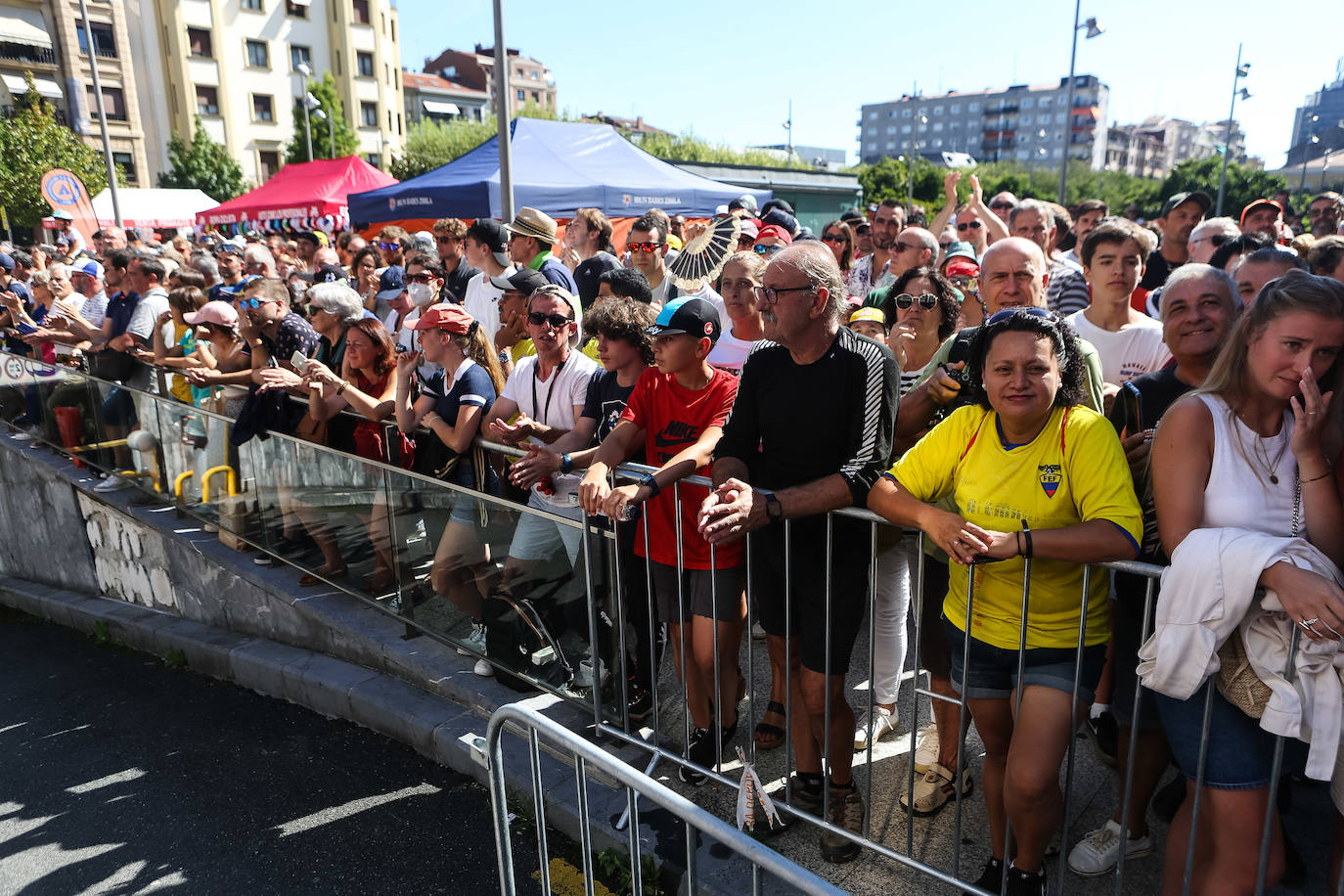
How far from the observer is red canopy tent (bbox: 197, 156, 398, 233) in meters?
19.0

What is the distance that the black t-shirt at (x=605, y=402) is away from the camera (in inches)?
159

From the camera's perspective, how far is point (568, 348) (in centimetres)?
441

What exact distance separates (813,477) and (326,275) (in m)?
8.33

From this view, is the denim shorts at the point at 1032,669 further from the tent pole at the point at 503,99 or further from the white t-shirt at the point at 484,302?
the tent pole at the point at 503,99


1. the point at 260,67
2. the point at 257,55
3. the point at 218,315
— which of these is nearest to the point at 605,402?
the point at 218,315

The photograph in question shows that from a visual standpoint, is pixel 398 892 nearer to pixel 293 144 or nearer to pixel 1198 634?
pixel 1198 634

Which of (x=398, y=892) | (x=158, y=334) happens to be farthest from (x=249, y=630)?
(x=398, y=892)

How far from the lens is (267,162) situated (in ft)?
170

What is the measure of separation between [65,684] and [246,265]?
567cm

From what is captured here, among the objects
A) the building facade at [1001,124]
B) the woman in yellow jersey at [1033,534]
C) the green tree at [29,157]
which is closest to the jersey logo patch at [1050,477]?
the woman in yellow jersey at [1033,534]

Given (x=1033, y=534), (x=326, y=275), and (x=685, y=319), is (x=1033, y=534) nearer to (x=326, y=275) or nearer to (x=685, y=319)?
(x=685, y=319)

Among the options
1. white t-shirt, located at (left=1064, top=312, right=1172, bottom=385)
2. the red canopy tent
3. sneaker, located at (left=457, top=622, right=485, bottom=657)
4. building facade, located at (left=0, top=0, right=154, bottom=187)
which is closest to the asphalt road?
sneaker, located at (left=457, top=622, right=485, bottom=657)

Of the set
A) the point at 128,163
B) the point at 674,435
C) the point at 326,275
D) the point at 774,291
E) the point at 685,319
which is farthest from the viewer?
the point at 128,163

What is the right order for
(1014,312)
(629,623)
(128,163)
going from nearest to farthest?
(1014,312)
(629,623)
(128,163)
